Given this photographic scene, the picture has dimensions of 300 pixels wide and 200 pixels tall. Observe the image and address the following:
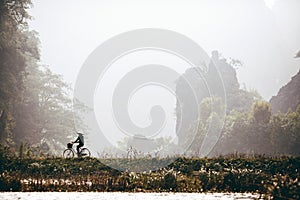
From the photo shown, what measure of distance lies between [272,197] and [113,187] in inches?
242

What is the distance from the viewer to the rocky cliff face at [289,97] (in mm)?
58575

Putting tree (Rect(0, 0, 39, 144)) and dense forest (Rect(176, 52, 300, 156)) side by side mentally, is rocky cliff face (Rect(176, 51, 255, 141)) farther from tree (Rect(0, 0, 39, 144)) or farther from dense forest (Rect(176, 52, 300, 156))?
tree (Rect(0, 0, 39, 144))

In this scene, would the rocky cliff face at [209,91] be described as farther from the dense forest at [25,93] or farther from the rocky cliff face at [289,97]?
the dense forest at [25,93]

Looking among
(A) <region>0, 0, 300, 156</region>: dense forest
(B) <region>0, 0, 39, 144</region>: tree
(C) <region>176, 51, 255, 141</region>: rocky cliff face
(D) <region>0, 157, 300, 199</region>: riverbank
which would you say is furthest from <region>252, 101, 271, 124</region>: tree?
(D) <region>0, 157, 300, 199</region>: riverbank

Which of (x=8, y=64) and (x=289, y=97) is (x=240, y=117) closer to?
(x=289, y=97)

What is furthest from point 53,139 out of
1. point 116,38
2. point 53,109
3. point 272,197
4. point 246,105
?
point 272,197

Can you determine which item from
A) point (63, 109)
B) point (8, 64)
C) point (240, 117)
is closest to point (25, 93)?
point (63, 109)

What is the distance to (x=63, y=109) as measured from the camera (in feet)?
192

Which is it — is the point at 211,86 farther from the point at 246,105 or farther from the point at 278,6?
the point at 278,6

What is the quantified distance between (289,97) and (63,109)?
111 ft

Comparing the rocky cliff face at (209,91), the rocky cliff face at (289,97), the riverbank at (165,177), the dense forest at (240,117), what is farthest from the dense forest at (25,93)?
the rocky cliff face at (289,97)

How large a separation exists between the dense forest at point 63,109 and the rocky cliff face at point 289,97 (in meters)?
0.15

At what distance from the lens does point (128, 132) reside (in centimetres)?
7438

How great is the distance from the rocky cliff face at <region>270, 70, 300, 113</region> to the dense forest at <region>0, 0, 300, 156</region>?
6.0 inches
